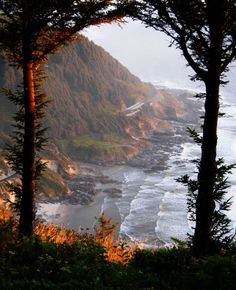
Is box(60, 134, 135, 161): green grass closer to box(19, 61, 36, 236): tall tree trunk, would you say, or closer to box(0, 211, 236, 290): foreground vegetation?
box(19, 61, 36, 236): tall tree trunk

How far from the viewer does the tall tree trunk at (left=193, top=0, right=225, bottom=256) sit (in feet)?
23.4

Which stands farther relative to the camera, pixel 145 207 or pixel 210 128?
pixel 145 207

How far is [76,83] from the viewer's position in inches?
4331

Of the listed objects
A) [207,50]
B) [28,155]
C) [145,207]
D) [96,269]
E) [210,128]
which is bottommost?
[145,207]

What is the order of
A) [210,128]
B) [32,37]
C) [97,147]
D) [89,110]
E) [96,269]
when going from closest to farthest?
1. [96,269]
2. [210,128]
3. [32,37]
4. [97,147]
5. [89,110]

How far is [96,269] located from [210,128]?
3.16 m

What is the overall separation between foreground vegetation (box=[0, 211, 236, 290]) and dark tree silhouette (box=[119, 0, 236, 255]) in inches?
33.5

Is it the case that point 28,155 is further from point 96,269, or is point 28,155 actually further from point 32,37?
point 96,269

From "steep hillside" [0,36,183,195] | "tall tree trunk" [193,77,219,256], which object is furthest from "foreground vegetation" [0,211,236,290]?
"steep hillside" [0,36,183,195]

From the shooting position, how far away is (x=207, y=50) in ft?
24.1

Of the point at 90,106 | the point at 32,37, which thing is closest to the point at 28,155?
the point at 32,37

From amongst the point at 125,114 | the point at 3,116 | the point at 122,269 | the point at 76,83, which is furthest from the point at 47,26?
the point at 76,83

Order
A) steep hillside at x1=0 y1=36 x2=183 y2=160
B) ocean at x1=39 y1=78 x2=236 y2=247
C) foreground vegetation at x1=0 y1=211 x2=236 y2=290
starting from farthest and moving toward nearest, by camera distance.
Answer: steep hillside at x1=0 y1=36 x2=183 y2=160 < ocean at x1=39 y1=78 x2=236 y2=247 < foreground vegetation at x1=0 y1=211 x2=236 y2=290

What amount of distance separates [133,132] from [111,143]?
10776 millimetres
